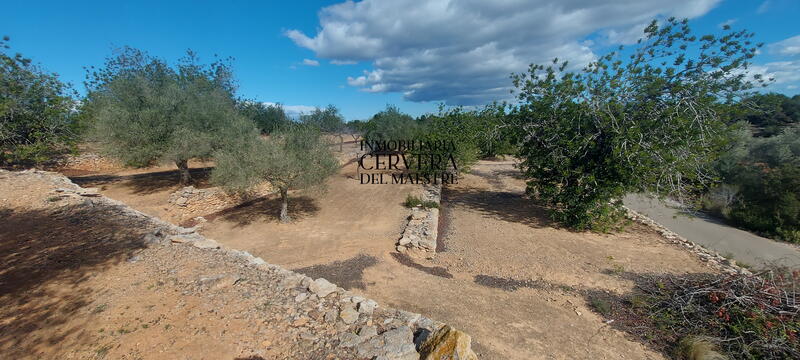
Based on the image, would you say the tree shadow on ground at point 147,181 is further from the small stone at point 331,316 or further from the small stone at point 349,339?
the small stone at point 349,339

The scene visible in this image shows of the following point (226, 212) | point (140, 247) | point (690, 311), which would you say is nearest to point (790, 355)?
point (690, 311)

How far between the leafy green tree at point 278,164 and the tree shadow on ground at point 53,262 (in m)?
2.83

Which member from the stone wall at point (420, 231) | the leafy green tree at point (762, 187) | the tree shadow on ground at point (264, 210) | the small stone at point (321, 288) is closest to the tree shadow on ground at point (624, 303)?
the stone wall at point (420, 231)

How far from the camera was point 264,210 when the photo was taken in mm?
11250

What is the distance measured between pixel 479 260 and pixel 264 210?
8.68m

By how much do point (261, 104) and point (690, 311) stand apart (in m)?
36.4

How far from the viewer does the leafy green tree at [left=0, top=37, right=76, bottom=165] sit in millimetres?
10797

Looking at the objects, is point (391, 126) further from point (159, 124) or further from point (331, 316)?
point (331, 316)

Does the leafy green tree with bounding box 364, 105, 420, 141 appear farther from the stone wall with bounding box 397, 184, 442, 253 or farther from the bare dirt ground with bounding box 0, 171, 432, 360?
the bare dirt ground with bounding box 0, 171, 432, 360

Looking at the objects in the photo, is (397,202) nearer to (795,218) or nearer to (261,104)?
(795,218)

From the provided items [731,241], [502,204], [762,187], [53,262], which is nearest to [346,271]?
[53,262]

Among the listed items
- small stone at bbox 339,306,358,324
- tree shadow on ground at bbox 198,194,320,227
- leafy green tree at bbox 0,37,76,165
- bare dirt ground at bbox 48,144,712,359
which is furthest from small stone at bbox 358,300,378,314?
leafy green tree at bbox 0,37,76,165

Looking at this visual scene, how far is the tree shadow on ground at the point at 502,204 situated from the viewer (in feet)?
36.1

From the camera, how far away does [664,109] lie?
803 cm
